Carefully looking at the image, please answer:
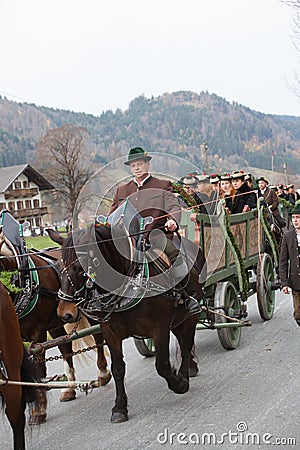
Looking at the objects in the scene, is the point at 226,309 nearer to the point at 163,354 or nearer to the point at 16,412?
the point at 163,354

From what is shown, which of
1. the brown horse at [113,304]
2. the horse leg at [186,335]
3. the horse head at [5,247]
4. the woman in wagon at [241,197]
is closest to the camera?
the brown horse at [113,304]

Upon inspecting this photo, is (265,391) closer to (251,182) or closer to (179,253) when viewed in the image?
(179,253)

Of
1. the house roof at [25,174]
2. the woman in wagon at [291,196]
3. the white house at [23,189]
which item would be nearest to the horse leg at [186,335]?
the woman in wagon at [291,196]

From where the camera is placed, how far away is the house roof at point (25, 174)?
176 feet

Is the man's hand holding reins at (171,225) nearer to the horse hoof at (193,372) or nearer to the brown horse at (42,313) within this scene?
the brown horse at (42,313)

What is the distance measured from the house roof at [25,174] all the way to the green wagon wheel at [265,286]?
148 ft

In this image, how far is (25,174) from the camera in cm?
5466

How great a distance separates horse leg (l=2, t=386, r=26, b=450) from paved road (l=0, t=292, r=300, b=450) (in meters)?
0.31

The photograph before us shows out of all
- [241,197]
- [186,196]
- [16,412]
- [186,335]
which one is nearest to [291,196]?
[241,197]

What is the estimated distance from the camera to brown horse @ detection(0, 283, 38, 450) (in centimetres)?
418

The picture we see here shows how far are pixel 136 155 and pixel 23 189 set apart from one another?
50122mm

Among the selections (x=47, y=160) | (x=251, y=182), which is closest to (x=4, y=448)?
(x=251, y=182)

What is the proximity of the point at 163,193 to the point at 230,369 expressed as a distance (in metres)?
2.21

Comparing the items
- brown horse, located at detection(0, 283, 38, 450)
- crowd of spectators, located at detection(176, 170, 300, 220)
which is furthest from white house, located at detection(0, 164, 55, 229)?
brown horse, located at detection(0, 283, 38, 450)
